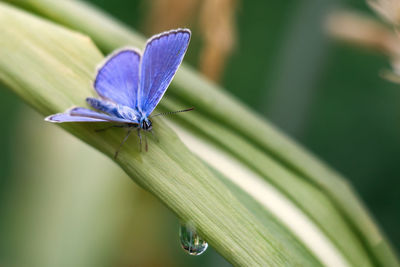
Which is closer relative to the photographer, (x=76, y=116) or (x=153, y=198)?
(x=76, y=116)

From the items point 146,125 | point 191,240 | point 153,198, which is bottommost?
point 191,240

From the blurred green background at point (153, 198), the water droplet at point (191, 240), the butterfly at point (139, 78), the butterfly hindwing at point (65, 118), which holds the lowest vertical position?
the water droplet at point (191, 240)

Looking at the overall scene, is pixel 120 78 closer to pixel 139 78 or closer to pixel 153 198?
pixel 139 78

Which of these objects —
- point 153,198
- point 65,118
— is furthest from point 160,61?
point 153,198

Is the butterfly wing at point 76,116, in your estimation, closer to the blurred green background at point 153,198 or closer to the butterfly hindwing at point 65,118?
the butterfly hindwing at point 65,118

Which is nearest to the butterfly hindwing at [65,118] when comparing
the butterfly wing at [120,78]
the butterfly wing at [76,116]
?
the butterfly wing at [76,116]

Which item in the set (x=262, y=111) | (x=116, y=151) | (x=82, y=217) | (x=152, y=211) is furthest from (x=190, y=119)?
(x=262, y=111)

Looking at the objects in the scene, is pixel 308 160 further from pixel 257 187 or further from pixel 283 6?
pixel 283 6
